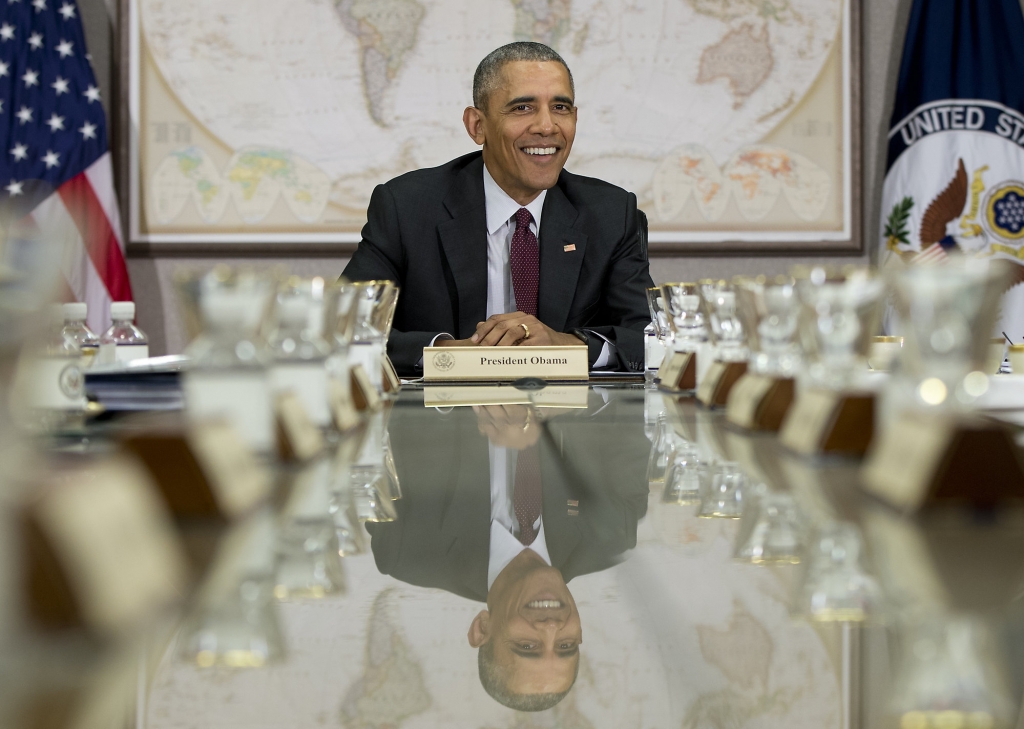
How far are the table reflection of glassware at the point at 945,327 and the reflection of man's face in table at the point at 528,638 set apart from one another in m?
0.24

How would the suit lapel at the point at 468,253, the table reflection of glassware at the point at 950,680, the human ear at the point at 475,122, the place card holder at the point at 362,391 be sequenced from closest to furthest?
the table reflection of glassware at the point at 950,680 < the place card holder at the point at 362,391 < the suit lapel at the point at 468,253 < the human ear at the point at 475,122

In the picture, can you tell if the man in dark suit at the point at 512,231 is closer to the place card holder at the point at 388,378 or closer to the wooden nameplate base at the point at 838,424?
the place card holder at the point at 388,378

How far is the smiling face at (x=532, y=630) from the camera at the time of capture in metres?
0.27

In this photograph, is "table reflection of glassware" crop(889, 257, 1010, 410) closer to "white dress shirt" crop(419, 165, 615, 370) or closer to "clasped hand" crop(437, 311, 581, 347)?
"clasped hand" crop(437, 311, 581, 347)

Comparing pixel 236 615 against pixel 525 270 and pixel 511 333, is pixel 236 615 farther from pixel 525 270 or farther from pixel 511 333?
pixel 525 270

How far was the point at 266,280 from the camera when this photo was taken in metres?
0.54

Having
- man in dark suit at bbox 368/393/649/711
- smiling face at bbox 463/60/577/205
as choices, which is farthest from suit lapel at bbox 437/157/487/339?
man in dark suit at bbox 368/393/649/711

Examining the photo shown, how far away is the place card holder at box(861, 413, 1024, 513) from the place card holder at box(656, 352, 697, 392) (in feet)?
2.77

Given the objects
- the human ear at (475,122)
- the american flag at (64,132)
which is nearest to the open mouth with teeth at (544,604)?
the human ear at (475,122)

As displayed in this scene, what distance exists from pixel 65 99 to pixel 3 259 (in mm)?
3523

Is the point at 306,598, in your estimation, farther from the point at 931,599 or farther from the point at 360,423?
the point at 360,423

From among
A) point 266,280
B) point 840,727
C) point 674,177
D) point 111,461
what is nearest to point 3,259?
point 111,461

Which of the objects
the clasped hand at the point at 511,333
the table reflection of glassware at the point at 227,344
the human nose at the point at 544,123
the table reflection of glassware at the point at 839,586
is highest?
the human nose at the point at 544,123

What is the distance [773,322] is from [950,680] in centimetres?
55
